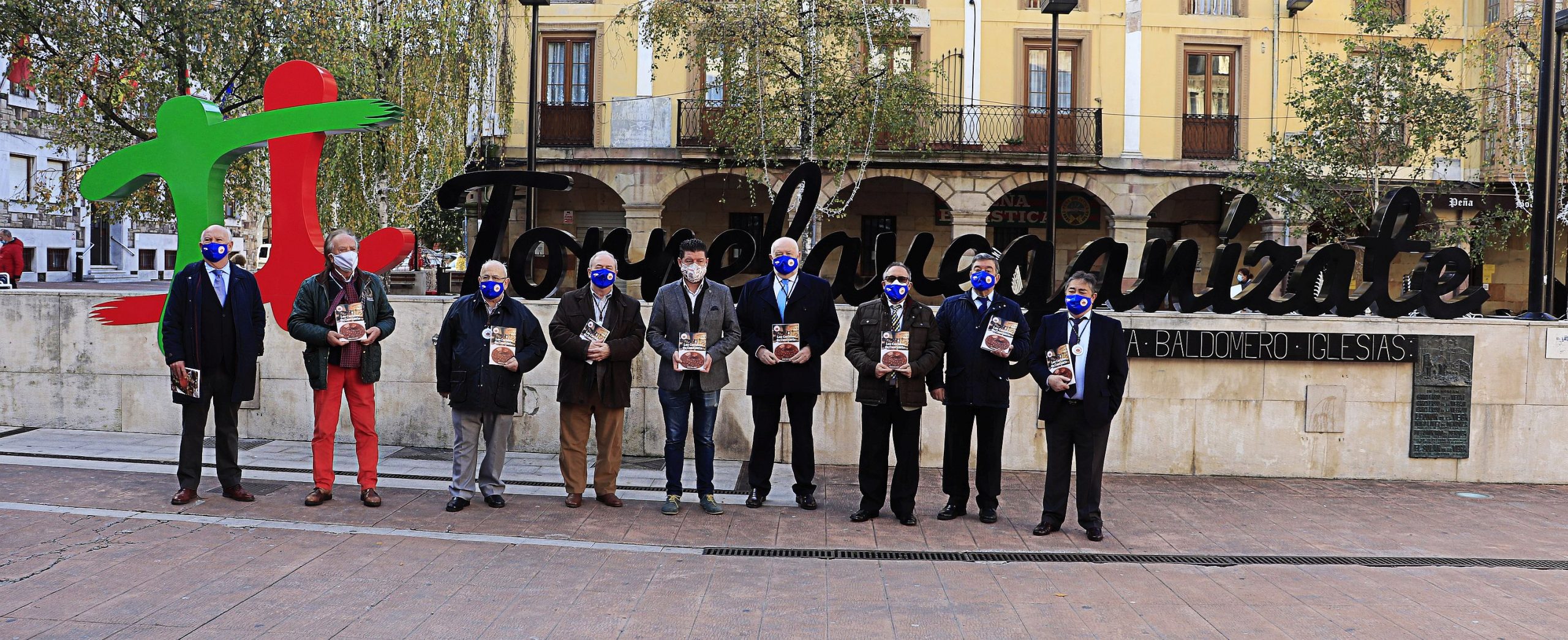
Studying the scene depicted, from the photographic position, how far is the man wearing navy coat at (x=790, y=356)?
8.09 meters

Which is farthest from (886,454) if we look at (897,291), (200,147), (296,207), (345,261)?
(200,147)

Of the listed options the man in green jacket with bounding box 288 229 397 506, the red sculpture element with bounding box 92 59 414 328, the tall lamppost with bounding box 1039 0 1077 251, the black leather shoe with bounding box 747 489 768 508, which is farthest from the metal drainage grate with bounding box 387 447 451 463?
the tall lamppost with bounding box 1039 0 1077 251

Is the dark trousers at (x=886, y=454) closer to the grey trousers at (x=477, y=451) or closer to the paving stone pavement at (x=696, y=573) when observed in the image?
the paving stone pavement at (x=696, y=573)

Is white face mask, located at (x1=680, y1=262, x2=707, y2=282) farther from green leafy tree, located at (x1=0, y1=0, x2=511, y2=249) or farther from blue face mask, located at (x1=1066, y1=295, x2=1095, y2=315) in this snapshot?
green leafy tree, located at (x1=0, y1=0, x2=511, y2=249)

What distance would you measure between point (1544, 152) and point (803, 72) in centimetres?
1365

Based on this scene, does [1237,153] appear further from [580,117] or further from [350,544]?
[350,544]

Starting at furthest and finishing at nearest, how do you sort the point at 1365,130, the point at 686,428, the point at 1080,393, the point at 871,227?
the point at 871,227
the point at 1365,130
the point at 686,428
the point at 1080,393

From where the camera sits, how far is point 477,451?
808cm

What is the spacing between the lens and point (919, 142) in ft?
83.5

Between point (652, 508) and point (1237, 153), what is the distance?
21578mm

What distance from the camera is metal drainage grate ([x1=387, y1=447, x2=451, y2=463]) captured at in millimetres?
9961

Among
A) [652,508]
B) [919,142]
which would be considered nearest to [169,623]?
[652,508]

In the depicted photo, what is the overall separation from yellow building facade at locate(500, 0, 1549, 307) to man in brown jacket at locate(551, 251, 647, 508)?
1802 cm

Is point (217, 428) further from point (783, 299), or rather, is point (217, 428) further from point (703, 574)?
point (783, 299)
